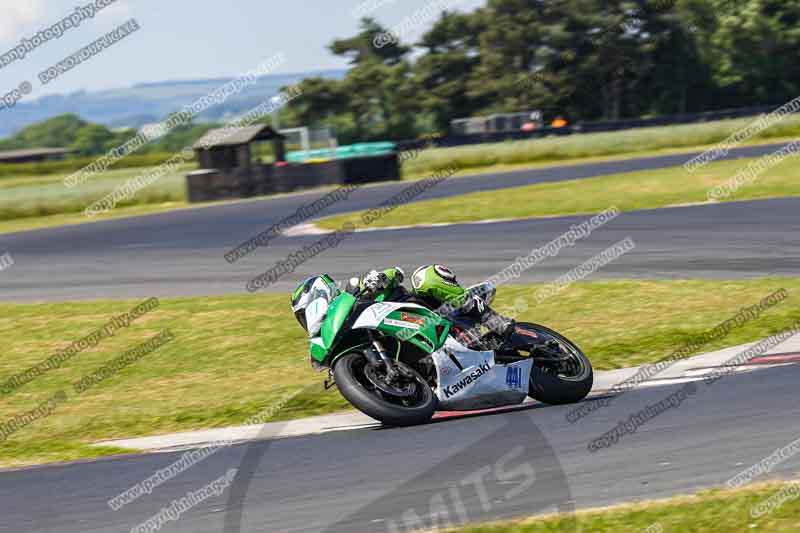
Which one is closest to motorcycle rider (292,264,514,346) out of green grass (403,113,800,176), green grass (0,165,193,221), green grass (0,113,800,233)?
green grass (0,113,800,233)

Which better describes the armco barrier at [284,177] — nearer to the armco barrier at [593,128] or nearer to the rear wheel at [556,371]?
the armco barrier at [593,128]

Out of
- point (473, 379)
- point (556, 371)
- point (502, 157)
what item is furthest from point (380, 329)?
point (502, 157)

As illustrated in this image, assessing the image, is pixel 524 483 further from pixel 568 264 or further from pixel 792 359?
pixel 568 264

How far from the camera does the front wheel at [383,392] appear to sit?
7.96 m

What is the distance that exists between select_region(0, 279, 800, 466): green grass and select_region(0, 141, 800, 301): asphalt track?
1.63m

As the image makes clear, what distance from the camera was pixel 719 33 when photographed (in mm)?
72375

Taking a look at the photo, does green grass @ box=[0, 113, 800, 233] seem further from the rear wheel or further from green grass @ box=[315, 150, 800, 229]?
the rear wheel

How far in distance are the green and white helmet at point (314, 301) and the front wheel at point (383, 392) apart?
1.28 ft

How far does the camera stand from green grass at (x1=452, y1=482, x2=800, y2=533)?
208 inches

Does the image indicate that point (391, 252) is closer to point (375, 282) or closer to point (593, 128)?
point (375, 282)

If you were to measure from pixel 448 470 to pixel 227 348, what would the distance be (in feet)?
21.8

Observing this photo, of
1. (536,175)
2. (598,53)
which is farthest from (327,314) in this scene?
(598,53)

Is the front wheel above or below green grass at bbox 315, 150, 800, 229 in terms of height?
above

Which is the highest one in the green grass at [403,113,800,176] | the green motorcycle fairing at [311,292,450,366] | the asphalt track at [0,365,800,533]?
the green motorcycle fairing at [311,292,450,366]
